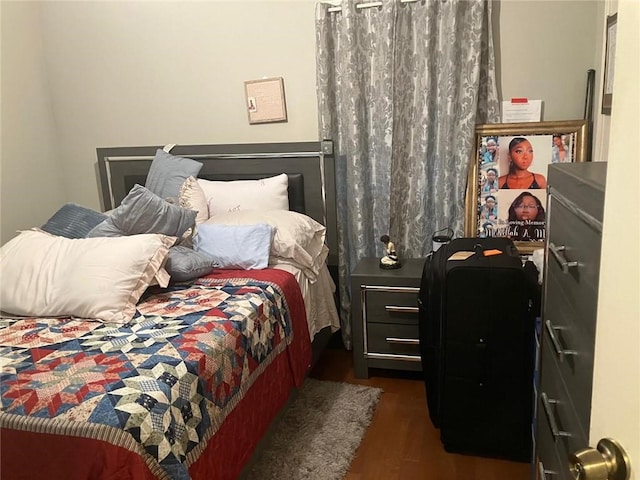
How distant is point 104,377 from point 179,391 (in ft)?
0.70

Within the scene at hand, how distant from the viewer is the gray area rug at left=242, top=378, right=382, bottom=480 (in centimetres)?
211

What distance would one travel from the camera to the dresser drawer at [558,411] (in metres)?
1.06

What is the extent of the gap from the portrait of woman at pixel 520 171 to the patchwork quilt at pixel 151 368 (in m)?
1.40

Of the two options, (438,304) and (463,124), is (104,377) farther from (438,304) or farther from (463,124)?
(463,124)

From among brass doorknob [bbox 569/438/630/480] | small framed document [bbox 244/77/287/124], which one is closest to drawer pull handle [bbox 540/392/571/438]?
brass doorknob [bbox 569/438/630/480]

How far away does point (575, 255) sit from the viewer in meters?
1.06

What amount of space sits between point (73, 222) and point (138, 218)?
36 cm

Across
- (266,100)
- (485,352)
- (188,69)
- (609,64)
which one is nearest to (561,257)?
(485,352)

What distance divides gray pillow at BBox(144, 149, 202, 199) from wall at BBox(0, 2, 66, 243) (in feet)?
2.88

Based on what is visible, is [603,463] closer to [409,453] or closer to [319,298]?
[409,453]

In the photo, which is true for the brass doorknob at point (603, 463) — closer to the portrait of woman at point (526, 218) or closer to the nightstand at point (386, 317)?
the nightstand at point (386, 317)

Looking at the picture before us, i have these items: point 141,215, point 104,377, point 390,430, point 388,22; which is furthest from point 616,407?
point 388,22

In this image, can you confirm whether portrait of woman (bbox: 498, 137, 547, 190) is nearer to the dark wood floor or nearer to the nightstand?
the nightstand

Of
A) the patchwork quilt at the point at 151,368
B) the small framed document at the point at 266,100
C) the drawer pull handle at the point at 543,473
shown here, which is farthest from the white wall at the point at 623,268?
the small framed document at the point at 266,100
